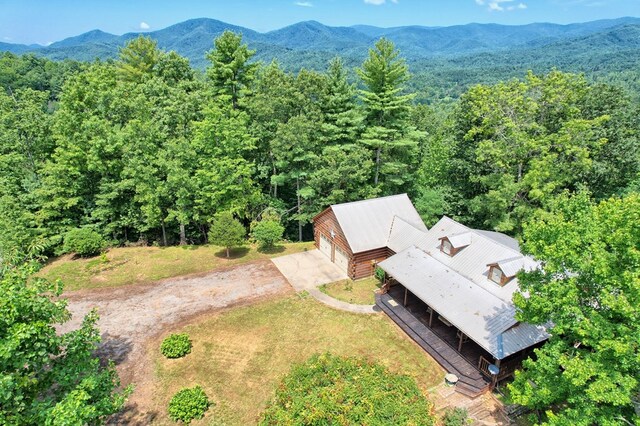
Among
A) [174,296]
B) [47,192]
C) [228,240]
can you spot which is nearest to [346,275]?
[228,240]

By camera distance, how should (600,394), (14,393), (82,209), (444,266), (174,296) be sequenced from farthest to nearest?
(82,209), (174,296), (444,266), (600,394), (14,393)

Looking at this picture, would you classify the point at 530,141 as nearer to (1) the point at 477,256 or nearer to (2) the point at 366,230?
(1) the point at 477,256

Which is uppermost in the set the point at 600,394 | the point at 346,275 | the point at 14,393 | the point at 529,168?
the point at 529,168

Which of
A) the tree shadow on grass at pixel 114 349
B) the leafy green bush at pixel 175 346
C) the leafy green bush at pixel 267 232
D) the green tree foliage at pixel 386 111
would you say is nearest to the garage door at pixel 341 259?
the leafy green bush at pixel 267 232

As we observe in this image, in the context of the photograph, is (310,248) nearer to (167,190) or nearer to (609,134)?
(167,190)

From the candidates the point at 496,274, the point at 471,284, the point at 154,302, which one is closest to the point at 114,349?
the point at 154,302

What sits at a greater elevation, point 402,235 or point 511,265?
point 511,265

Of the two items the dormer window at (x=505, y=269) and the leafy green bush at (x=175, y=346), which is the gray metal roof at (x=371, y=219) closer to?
the dormer window at (x=505, y=269)
